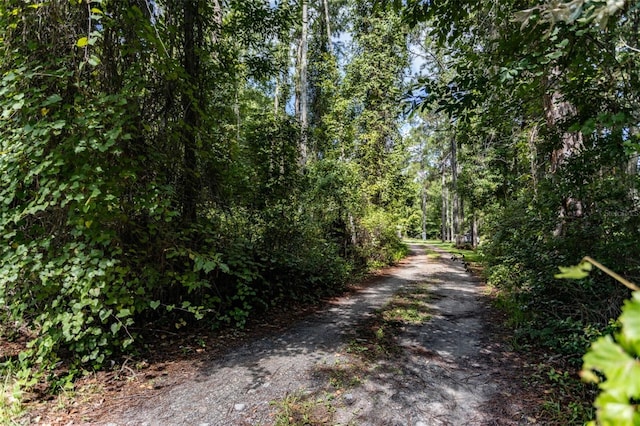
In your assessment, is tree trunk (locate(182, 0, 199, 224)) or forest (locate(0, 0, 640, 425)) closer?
forest (locate(0, 0, 640, 425))

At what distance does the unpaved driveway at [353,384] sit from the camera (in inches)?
109

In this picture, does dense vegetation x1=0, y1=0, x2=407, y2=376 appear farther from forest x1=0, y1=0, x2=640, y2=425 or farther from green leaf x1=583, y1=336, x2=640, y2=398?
green leaf x1=583, y1=336, x2=640, y2=398

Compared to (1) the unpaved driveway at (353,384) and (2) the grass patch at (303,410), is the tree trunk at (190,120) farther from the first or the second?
(2) the grass patch at (303,410)

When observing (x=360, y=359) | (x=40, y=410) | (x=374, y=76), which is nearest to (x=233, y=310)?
(x=360, y=359)

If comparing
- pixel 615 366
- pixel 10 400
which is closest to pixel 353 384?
pixel 10 400

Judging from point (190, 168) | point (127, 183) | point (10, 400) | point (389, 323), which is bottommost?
point (389, 323)

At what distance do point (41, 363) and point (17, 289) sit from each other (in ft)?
2.35

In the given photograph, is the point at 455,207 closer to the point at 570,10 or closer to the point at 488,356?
the point at 488,356

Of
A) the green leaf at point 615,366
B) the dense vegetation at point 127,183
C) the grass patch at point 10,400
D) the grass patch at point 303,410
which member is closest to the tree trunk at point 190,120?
the dense vegetation at point 127,183

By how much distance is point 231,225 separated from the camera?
5.46 m

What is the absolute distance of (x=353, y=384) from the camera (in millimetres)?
3229

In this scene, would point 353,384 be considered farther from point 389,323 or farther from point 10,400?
point 10,400

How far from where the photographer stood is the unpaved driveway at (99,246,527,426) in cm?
277

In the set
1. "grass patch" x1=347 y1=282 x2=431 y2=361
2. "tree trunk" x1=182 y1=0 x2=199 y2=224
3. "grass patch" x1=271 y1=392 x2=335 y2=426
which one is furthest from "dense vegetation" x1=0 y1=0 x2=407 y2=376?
"grass patch" x1=347 y1=282 x2=431 y2=361
